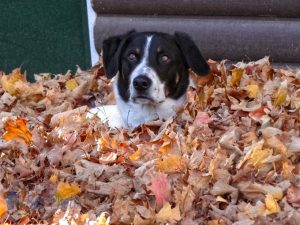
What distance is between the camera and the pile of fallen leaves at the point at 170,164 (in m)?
3.49

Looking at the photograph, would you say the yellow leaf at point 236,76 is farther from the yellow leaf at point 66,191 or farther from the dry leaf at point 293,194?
the yellow leaf at point 66,191

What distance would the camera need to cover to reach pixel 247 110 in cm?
468

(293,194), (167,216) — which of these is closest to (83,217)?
(167,216)

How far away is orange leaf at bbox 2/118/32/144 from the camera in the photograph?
4.46m

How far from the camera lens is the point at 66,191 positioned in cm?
373

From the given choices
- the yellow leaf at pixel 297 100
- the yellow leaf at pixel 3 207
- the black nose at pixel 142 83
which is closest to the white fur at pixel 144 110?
the black nose at pixel 142 83

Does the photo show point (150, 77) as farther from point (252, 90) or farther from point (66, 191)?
point (66, 191)

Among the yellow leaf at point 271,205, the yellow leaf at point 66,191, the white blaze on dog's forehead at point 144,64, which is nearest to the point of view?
the yellow leaf at point 271,205

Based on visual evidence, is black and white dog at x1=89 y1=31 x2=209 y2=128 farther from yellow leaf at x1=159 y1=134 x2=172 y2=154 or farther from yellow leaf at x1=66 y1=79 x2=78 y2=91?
yellow leaf at x1=66 y1=79 x2=78 y2=91

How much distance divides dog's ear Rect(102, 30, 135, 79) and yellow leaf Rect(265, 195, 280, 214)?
6.31 feet

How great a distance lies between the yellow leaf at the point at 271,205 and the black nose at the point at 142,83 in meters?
1.51

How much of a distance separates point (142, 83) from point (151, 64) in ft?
0.53

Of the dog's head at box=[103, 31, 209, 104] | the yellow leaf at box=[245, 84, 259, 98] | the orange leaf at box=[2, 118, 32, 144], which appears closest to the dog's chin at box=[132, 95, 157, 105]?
the dog's head at box=[103, 31, 209, 104]

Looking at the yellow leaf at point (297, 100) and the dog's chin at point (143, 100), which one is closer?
the yellow leaf at point (297, 100)
